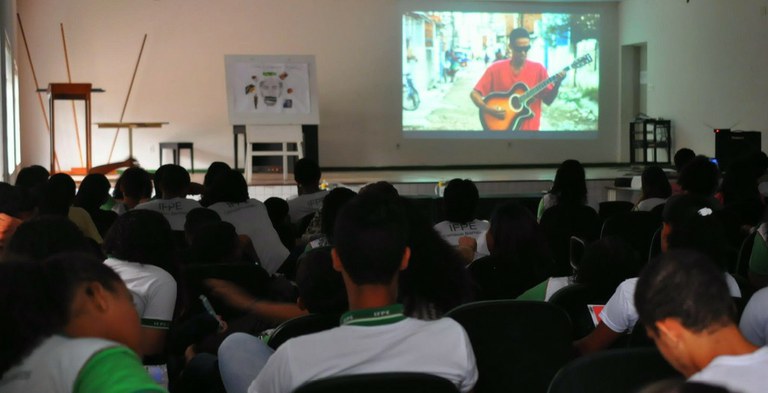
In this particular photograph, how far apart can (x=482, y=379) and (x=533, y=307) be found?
0.23 m

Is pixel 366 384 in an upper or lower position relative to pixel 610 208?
upper

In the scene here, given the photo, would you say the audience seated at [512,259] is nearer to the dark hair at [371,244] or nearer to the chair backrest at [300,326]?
the chair backrest at [300,326]

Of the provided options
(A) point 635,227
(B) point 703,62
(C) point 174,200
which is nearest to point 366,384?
(A) point 635,227

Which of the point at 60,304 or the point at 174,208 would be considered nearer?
the point at 60,304

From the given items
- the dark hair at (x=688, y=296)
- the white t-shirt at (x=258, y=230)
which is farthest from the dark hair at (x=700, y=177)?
the dark hair at (x=688, y=296)

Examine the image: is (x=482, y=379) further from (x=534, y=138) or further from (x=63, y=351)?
(x=534, y=138)

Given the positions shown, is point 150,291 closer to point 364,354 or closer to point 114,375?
point 364,354

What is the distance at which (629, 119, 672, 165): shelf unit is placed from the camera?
14.4m

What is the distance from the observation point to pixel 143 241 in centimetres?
289

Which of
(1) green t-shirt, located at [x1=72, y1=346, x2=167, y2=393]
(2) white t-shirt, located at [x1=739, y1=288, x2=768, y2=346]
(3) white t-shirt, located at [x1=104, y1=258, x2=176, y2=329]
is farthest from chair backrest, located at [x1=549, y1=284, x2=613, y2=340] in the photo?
(1) green t-shirt, located at [x1=72, y1=346, x2=167, y2=393]

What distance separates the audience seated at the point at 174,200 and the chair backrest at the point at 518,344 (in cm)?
301

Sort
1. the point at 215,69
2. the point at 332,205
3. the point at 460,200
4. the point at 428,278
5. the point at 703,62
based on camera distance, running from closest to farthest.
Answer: the point at 428,278 < the point at 332,205 < the point at 460,200 < the point at 703,62 < the point at 215,69

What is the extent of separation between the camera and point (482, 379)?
245cm

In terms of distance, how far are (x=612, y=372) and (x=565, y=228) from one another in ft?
9.99
